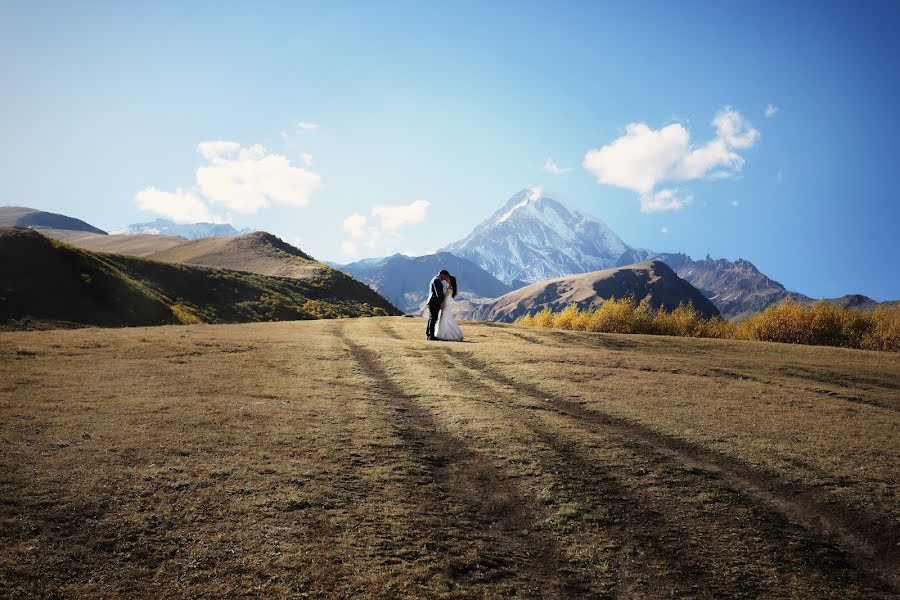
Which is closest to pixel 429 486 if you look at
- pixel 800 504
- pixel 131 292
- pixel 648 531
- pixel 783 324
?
pixel 648 531

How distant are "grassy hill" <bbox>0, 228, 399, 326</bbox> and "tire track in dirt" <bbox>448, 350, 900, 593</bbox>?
196 feet

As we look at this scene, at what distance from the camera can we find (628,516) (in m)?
11.3

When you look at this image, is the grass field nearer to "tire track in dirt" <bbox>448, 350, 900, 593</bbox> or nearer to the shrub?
"tire track in dirt" <bbox>448, 350, 900, 593</bbox>

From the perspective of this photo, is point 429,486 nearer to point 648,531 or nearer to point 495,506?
point 495,506

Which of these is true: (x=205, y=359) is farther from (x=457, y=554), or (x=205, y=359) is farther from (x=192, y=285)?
(x=192, y=285)

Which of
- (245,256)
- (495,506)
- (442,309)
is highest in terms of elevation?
(245,256)

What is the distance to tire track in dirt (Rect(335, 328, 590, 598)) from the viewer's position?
908 centimetres

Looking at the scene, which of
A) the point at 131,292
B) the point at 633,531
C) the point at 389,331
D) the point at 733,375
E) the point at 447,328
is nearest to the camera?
the point at 633,531

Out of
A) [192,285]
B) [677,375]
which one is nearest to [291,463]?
[677,375]

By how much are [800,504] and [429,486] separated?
934cm

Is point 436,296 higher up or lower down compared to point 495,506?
higher up

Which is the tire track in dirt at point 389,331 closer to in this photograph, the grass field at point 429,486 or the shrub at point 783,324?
the grass field at point 429,486

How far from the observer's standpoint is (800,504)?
40.0 feet

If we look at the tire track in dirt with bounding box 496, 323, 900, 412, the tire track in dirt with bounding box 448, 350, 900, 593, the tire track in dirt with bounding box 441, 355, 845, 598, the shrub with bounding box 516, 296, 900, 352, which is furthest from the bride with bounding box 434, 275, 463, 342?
the shrub with bounding box 516, 296, 900, 352
